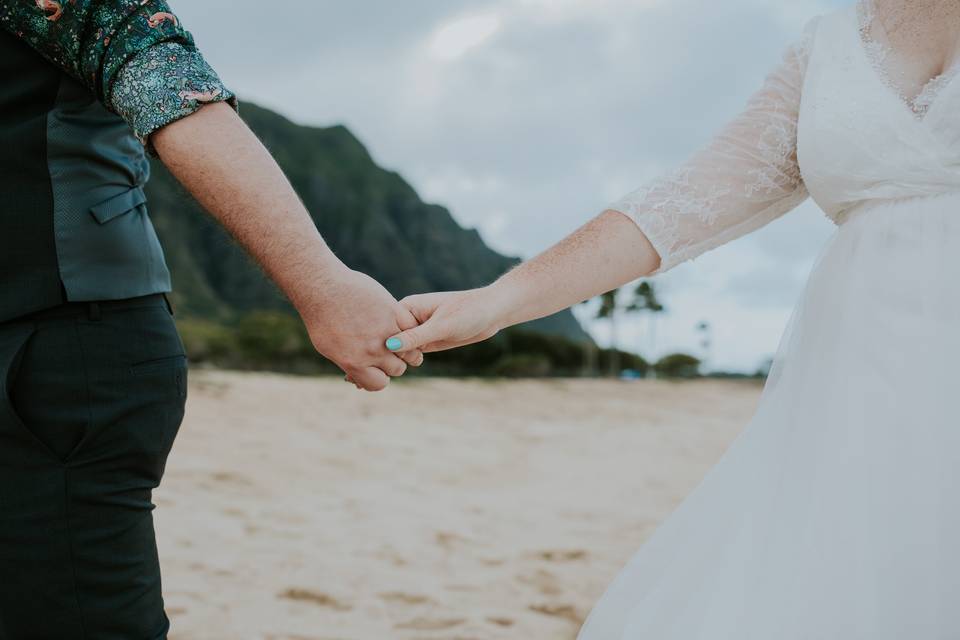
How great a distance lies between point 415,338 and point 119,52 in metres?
0.98

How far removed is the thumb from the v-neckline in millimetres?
1215

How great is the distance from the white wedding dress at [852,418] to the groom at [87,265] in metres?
1.04

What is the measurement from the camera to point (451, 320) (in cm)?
212

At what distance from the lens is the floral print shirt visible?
4.95 ft

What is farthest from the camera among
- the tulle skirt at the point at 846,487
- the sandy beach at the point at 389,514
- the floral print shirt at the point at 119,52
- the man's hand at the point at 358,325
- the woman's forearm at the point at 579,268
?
the sandy beach at the point at 389,514

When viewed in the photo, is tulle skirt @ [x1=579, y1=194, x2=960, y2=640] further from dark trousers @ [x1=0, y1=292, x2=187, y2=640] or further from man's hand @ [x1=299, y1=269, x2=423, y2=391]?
dark trousers @ [x1=0, y1=292, x2=187, y2=640]

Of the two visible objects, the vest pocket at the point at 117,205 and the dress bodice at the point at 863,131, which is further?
the vest pocket at the point at 117,205

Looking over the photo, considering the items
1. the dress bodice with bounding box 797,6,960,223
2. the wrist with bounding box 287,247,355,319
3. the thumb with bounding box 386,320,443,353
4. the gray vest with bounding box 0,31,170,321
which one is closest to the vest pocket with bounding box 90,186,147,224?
the gray vest with bounding box 0,31,170,321

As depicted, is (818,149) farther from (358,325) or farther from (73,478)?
(73,478)

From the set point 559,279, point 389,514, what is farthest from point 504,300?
point 389,514

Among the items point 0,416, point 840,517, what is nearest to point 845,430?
point 840,517

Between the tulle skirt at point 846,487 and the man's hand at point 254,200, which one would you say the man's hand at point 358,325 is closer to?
the man's hand at point 254,200

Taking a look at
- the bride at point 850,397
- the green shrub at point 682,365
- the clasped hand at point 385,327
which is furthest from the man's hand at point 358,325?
the green shrub at point 682,365

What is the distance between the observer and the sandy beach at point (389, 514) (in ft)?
10.9
